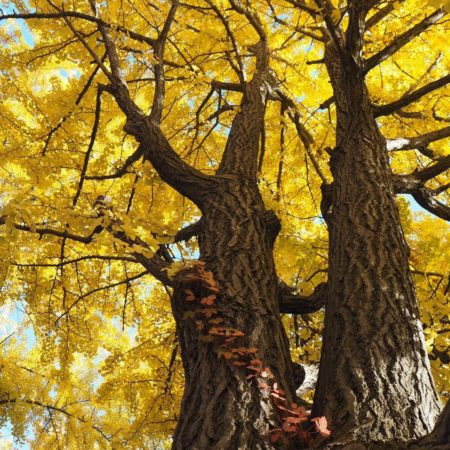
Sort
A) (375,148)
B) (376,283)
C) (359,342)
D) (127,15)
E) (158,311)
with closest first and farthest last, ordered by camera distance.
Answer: (359,342)
(376,283)
(375,148)
(127,15)
(158,311)

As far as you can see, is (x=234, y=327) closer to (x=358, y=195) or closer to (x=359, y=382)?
(x=359, y=382)

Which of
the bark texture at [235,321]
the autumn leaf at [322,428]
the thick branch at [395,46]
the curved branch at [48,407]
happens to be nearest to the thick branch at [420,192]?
the thick branch at [395,46]

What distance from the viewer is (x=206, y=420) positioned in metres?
1.74

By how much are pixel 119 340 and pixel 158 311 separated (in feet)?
9.85

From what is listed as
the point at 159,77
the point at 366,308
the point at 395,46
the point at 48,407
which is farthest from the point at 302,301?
the point at 48,407

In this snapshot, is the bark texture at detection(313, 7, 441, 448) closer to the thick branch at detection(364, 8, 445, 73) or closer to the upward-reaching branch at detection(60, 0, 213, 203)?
the thick branch at detection(364, 8, 445, 73)

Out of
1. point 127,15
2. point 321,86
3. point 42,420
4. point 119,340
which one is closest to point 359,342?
point 127,15

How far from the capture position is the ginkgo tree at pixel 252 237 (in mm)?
1828

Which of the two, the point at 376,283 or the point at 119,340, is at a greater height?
the point at 119,340

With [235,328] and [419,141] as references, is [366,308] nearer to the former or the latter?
[235,328]

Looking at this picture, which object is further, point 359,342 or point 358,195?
point 358,195

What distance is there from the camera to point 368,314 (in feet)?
6.88

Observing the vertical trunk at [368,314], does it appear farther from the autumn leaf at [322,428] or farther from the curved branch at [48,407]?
the curved branch at [48,407]

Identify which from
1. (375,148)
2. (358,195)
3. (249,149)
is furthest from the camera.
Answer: (249,149)
